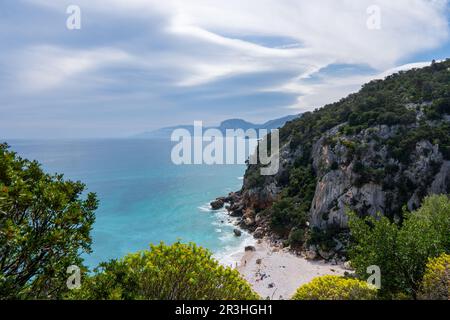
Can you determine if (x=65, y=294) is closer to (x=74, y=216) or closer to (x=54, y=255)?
(x=54, y=255)

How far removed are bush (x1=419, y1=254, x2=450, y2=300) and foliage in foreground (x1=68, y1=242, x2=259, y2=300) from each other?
6337 millimetres

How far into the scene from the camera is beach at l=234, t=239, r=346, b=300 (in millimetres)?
32531

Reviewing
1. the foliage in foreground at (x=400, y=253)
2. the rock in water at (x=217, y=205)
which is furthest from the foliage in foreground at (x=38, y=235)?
the rock in water at (x=217, y=205)

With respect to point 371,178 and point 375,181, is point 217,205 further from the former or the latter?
point 375,181

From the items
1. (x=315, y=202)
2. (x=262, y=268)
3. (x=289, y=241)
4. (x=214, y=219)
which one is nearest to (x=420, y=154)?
(x=315, y=202)

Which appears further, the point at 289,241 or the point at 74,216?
the point at 289,241

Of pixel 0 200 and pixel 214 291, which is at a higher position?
pixel 0 200

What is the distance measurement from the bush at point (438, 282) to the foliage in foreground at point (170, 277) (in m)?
6.34

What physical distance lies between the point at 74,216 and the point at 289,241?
3912cm

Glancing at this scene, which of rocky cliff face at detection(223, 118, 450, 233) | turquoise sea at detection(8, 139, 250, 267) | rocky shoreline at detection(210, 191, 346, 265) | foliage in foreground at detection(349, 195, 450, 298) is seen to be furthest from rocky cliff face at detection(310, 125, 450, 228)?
foliage in foreground at detection(349, 195, 450, 298)
